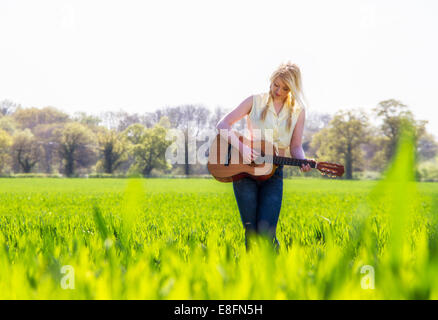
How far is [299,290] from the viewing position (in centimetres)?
104

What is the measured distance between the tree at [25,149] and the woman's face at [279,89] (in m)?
75.7

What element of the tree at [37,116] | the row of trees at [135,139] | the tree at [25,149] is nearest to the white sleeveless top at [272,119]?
the row of trees at [135,139]

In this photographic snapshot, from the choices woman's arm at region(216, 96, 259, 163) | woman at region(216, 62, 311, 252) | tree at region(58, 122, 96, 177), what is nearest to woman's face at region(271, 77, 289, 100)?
woman at region(216, 62, 311, 252)

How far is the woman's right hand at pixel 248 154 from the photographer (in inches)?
144

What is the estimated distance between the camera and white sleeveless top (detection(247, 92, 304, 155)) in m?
3.85

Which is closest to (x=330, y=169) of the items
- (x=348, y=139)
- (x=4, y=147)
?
(x=348, y=139)

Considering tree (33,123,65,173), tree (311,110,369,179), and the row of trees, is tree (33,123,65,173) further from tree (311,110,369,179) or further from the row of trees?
tree (311,110,369,179)

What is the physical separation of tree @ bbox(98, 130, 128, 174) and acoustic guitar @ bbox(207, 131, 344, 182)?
69729mm

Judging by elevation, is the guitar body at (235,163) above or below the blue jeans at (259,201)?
above

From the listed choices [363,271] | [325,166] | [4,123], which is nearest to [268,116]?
[325,166]

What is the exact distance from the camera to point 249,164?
375 centimetres

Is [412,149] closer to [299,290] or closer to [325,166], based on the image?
[299,290]

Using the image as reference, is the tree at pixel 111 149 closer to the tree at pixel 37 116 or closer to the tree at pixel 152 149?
the tree at pixel 152 149
